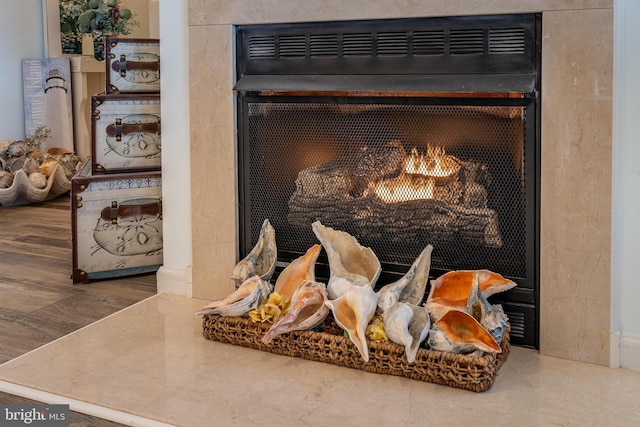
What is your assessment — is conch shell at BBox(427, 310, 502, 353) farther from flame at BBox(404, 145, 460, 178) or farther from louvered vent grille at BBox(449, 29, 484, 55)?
louvered vent grille at BBox(449, 29, 484, 55)

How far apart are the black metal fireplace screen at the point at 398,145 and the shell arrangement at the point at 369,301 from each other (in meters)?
0.07

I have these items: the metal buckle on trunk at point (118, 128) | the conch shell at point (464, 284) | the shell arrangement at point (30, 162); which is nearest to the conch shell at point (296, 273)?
the conch shell at point (464, 284)

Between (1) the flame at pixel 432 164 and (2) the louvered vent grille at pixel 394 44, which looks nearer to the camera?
(2) the louvered vent grille at pixel 394 44

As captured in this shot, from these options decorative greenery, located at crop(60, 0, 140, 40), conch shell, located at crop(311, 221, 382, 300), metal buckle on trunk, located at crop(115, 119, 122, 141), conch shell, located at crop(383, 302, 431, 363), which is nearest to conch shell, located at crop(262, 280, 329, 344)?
conch shell, located at crop(311, 221, 382, 300)

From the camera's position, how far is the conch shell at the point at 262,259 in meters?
2.39

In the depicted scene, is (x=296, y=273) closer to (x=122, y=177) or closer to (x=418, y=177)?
(x=418, y=177)

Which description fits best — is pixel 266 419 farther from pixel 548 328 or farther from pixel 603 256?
pixel 603 256

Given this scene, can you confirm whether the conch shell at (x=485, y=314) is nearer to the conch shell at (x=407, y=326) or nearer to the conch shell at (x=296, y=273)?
the conch shell at (x=407, y=326)

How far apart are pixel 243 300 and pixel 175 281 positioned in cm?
58

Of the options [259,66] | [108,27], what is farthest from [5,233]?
[259,66]

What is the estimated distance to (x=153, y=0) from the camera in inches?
153

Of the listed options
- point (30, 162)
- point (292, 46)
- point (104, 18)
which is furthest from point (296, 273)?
point (30, 162)

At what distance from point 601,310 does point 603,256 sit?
15cm

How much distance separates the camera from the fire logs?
7.11 feet
